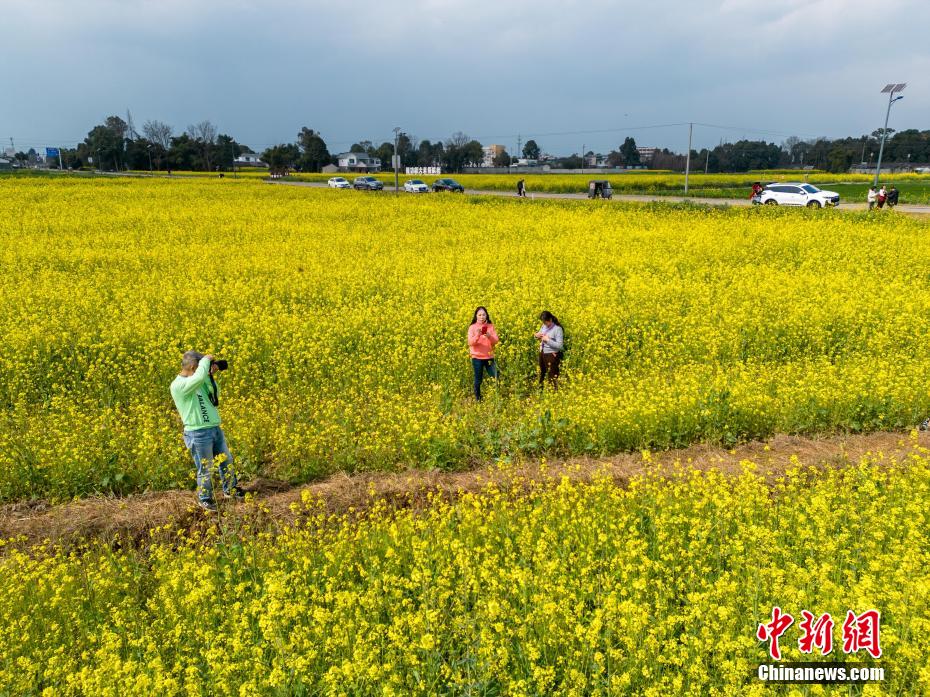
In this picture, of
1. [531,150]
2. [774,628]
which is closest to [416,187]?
[774,628]

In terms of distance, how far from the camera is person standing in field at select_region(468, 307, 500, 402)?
29.5 feet

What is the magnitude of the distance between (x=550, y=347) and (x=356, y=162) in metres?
137

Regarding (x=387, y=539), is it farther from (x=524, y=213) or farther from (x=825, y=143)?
(x=825, y=143)

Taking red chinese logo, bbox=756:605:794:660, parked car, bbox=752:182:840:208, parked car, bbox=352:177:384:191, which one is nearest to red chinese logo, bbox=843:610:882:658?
red chinese logo, bbox=756:605:794:660

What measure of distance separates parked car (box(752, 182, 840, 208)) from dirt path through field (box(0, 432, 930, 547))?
90.0 feet

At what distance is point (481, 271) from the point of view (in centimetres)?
1568

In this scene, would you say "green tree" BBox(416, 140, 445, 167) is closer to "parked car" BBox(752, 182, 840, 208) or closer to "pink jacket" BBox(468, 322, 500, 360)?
"parked car" BBox(752, 182, 840, 208)

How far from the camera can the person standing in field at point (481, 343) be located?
898 centimetres

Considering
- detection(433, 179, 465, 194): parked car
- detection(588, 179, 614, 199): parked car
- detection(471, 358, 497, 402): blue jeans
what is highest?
detection(433, 179, 465, 194): parked car

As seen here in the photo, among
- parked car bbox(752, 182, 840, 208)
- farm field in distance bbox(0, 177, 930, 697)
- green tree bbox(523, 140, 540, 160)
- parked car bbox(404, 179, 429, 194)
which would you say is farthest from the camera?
green tree bbox(523, 140, 540, 160)

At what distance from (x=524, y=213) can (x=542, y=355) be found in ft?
70.2

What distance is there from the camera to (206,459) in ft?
21.3

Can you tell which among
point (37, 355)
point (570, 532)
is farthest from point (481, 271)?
point (570, 532)

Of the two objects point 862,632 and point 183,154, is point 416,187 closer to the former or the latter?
point 862,632
